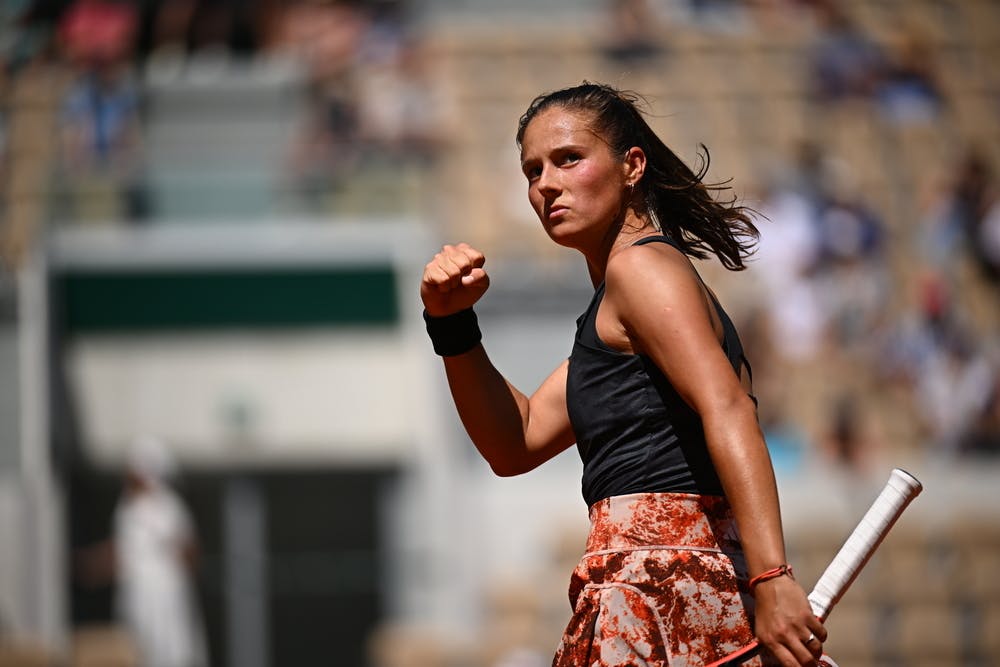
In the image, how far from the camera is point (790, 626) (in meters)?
2.24

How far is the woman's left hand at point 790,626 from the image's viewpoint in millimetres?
2236

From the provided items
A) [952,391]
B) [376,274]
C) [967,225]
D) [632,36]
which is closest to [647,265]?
[952,391]

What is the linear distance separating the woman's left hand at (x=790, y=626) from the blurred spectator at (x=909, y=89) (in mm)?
11232

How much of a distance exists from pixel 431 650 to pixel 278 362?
12.8 feet

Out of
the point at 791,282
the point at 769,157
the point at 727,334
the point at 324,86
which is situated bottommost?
the point at 727,334

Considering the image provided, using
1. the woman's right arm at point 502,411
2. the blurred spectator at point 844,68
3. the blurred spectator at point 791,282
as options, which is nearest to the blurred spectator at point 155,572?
the blurred spectator at point 791,282

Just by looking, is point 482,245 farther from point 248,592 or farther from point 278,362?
point 248,592

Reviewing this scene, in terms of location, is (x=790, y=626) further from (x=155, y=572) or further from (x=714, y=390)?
(x=155, y=572)

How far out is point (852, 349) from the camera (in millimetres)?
11094

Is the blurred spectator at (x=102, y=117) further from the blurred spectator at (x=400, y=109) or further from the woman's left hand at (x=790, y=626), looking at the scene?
the woman's left hand at (x=790, y=626)

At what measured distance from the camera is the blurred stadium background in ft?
36.2

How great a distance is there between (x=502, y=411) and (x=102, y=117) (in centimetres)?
1013

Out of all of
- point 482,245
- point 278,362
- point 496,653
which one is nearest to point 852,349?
point 482,245

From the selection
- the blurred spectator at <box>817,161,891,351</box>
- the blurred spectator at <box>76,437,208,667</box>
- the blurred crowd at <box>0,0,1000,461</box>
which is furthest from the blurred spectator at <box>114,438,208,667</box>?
the blurred spectator at <box>817,161,891,351</box>
